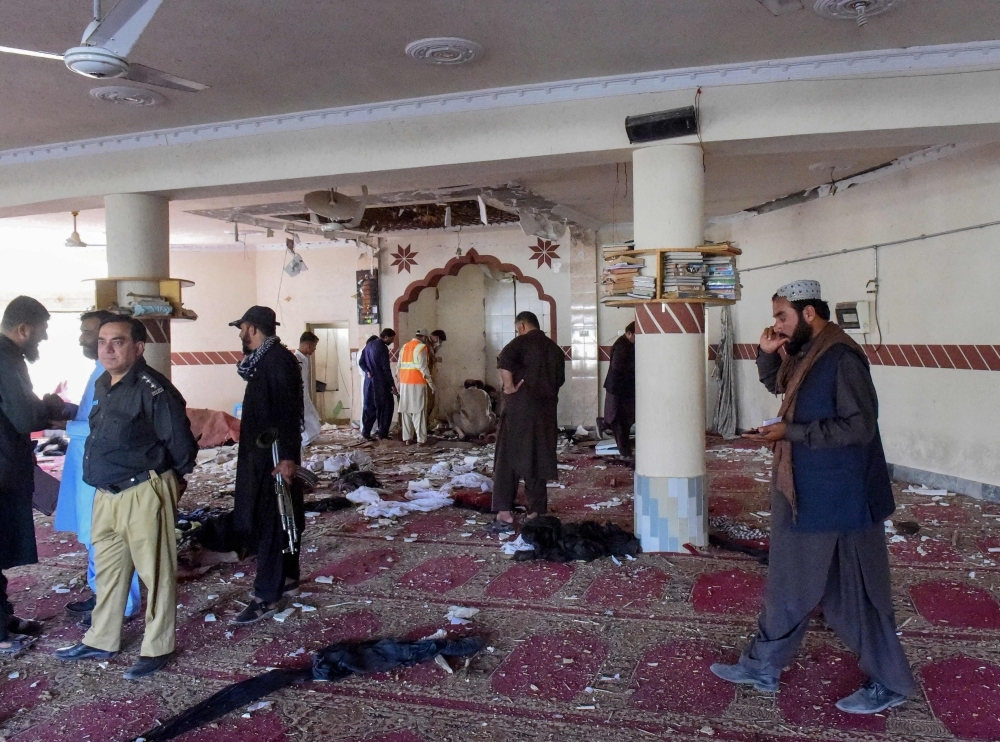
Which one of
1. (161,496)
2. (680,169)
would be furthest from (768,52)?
(161,496)

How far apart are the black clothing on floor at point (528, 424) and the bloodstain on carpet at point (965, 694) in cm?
268

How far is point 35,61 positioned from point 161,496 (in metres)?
2.69

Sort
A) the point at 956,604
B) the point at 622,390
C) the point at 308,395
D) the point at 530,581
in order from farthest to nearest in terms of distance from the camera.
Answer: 1. the point at 308,395
2. the point at 622,390
3. the point at 530,581
4. the point at 956,604

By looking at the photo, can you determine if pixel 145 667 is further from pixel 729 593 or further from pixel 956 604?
pixel 956 604

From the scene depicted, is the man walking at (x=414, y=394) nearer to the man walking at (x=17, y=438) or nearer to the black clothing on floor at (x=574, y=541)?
the black clothing on floor at (x=574, y=541)

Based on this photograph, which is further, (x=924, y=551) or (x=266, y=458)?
(x=924, y=551)

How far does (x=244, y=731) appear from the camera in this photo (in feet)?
8.59

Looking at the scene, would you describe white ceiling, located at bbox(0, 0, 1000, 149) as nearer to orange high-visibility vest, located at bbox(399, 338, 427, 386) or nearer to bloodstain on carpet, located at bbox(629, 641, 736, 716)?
bloodstain on carpet, located at bbox(629, 641, 736, 716)

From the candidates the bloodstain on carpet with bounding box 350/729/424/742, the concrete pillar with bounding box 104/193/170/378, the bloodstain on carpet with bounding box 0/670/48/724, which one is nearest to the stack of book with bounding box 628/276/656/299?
the bloodstain on carpet with bounding box 350/729/424/742

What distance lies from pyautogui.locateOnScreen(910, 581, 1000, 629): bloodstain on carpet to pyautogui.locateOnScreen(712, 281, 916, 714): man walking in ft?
2.95

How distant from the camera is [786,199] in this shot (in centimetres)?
805

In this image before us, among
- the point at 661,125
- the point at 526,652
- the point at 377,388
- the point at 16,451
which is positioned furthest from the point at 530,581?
the point at 377,388

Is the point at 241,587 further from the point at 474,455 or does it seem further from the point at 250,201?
the point at 250,201

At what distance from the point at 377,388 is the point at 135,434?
21.5 feet
